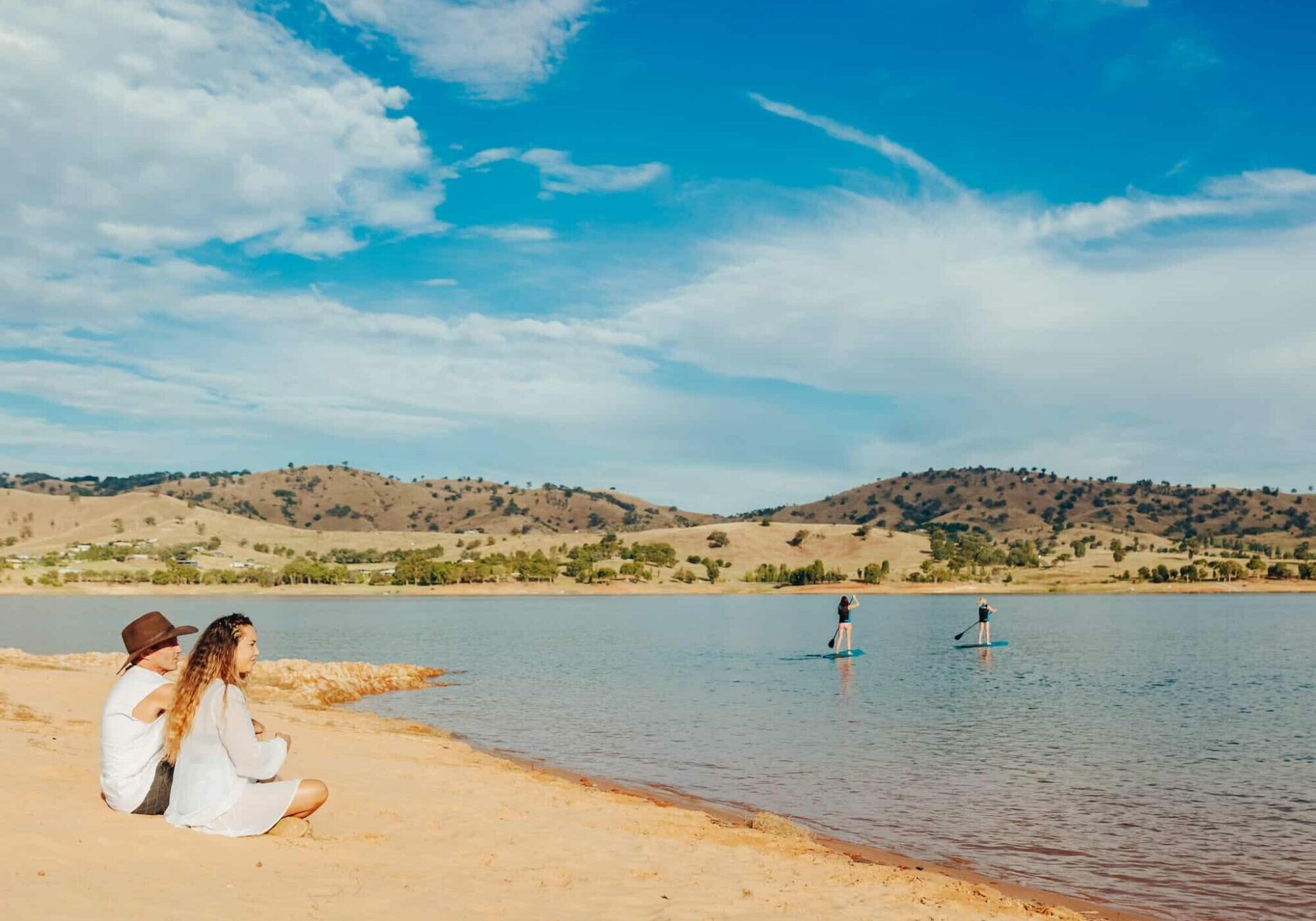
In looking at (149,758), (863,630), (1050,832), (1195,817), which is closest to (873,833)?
(1050,832)

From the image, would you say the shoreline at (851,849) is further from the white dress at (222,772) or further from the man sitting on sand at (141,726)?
the man sitting on sand at (141,726)

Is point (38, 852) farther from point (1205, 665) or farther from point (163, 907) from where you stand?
point (1205, 665)

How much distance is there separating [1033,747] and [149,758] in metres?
20.7

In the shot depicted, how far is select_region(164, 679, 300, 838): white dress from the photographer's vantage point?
1046cm

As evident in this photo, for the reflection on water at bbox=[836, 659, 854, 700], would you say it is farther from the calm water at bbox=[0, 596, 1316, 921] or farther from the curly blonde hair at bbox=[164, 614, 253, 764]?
the curly blonde hair at bbox=[164, 614, 253, 764]

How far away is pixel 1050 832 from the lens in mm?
17172

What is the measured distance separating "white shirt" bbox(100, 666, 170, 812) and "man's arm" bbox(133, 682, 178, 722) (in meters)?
0.03

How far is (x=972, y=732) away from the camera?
2780cm

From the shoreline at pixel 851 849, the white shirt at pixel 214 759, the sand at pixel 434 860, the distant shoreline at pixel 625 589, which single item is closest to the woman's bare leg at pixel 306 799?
the sand at pixel 434 860

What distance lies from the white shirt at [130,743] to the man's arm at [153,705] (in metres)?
0.03

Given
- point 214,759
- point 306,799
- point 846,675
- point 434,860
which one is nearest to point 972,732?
point 846,675

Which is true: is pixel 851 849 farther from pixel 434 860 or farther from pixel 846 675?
pixel 846 675

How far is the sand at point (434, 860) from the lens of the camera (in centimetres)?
920

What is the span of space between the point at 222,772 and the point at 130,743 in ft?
3.64
